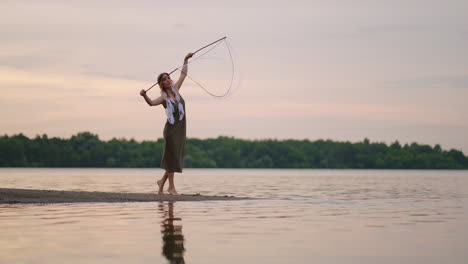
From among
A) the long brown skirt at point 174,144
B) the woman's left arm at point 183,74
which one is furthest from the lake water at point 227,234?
the woman's left arm at point 183,74

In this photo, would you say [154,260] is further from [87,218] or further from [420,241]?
[87,218]

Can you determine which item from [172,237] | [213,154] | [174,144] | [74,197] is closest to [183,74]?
[174,144]

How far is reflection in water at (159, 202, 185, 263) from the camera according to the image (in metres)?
7.01

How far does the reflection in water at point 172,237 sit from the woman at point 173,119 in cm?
370

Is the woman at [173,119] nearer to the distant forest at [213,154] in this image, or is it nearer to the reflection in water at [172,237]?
the reflection in water at [172,237]

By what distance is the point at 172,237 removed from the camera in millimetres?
8453

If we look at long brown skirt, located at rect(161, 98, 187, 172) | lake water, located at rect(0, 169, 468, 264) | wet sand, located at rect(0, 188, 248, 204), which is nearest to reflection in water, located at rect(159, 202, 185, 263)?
lake water, located at rect(0, 169, 468, 264)

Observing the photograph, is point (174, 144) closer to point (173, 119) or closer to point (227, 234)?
point (173, 119)

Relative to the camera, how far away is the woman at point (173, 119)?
51.5 ft

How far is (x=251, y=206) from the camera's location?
44.5ft

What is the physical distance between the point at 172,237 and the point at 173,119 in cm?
752

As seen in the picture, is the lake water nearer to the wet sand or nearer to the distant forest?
the wet sand

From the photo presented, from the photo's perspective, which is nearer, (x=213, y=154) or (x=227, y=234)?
(x=227, y=234)

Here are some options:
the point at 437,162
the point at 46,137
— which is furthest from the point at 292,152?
the point at 46,137
